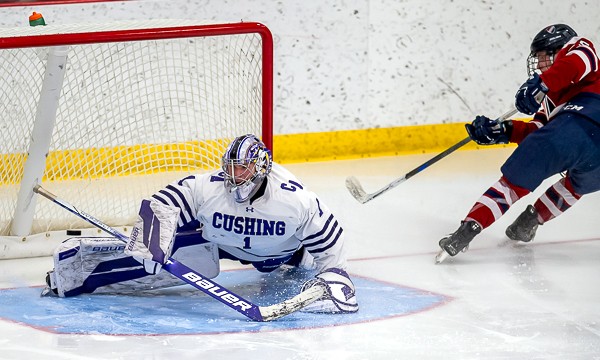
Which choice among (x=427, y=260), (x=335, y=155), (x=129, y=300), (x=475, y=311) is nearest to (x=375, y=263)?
(x=427, y=260)

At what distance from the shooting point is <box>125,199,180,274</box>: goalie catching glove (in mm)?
4215

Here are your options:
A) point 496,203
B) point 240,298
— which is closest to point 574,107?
point 496,203

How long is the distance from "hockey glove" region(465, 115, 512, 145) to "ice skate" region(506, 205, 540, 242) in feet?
1.41

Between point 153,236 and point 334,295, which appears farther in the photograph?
point 334,295

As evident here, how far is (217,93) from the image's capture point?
5230 millimetres

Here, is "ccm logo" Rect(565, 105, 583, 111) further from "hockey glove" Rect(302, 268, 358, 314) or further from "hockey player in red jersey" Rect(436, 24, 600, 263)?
"hockey glove" Rect(302, 268, 358, 314)

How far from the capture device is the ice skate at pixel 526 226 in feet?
18.0

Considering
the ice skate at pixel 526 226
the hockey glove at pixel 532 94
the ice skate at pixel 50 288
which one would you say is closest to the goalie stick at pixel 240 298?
the ice skate at pixel 50 288

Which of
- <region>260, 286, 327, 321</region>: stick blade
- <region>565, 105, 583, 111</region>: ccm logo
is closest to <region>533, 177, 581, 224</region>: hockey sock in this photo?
<region>565, 105, 583, 111</region>: ccm logo

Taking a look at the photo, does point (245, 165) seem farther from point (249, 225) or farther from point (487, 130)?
point (487, 130)

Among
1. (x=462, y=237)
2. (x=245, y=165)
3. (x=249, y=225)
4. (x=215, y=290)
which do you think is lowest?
(x=462, y=237)

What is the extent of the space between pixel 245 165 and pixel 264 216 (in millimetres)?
244

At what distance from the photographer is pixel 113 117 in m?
5.14

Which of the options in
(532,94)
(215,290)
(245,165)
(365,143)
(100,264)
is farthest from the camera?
(365,143)
